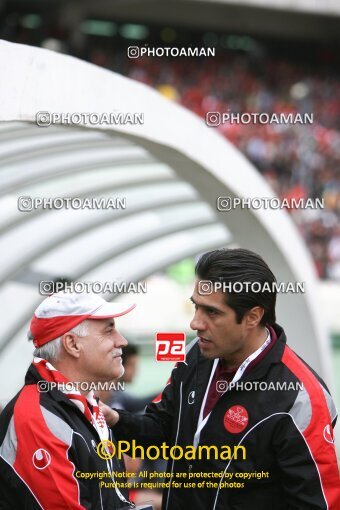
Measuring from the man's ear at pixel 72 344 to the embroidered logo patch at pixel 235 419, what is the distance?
52 centimetres

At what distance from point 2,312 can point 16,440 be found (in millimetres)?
4253

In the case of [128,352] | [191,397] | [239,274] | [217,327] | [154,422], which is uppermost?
[239,274]

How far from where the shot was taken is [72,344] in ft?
9.53

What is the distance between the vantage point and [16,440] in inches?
105

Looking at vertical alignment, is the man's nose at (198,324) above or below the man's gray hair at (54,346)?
above

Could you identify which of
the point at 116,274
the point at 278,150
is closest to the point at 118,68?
the point at 278,150

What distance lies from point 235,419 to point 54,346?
63cm

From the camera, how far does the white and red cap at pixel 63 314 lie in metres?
2.88

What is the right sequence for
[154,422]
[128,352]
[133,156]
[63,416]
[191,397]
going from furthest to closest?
[128,352]
[133,156]
[154,422]
[191,397]
[63,416]

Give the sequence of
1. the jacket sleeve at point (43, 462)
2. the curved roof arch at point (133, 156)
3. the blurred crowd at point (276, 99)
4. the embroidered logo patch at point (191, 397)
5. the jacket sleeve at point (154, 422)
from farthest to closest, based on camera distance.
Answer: the blurred crowd at point (276, 99)
the curved roof arch at point (133, 156)
the jacket sleeve at point (154, 422)
the embroidered logo patch at point (191, 397)
the jacket sleeve at point (43, 462)

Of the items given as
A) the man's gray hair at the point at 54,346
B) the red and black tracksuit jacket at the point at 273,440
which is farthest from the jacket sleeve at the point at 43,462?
the red and black tracksuit jacket at the point at 273,440

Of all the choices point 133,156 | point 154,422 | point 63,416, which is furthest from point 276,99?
point 63,416

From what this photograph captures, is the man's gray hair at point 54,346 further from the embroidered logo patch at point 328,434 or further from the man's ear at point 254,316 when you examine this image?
the embroidered logo patch at point 328,434

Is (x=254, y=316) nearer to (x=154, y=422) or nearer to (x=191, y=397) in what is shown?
(x=191, y=397)
